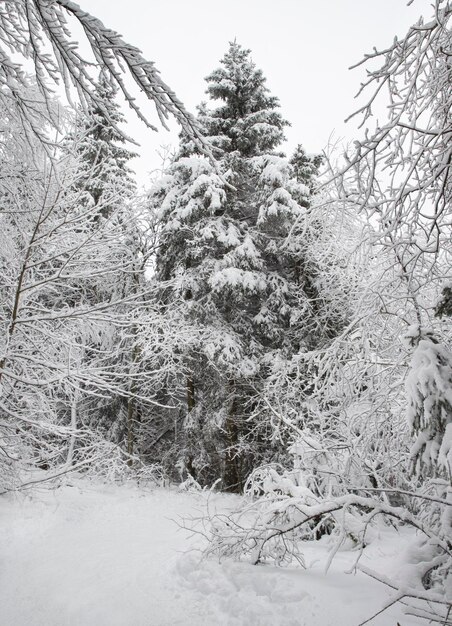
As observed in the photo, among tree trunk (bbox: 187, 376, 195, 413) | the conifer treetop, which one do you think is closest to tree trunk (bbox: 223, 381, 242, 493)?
tree trunk (bbox: 187, 376, 195, 413)

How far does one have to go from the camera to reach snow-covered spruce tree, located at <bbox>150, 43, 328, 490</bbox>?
11078 mm

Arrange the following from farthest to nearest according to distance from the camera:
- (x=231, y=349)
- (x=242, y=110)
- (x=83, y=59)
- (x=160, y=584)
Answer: (x=242, y=110) < (x=231, y=349) < (x=160, y=584) < (x=83, y=59)

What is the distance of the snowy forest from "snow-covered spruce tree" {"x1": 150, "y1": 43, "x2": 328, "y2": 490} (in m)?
0.09

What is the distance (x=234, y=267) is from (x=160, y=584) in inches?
328

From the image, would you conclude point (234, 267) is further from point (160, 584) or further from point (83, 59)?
point (83, 59)

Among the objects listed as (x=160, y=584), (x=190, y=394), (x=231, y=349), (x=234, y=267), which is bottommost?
(x=160, y=584)

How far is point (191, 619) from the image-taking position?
337 centimetres

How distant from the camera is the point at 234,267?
11211mm

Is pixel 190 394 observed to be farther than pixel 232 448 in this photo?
Yes

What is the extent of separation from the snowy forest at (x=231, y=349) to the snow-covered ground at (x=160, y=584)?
0.09 feet

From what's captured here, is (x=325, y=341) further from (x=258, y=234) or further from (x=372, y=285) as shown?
(x=372, y=285)

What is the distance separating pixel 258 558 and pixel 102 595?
1.63 m

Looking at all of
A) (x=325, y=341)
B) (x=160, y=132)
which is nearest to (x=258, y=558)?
(x=160, y=132)

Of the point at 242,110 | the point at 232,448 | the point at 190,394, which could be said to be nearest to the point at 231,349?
the point at 190,394
